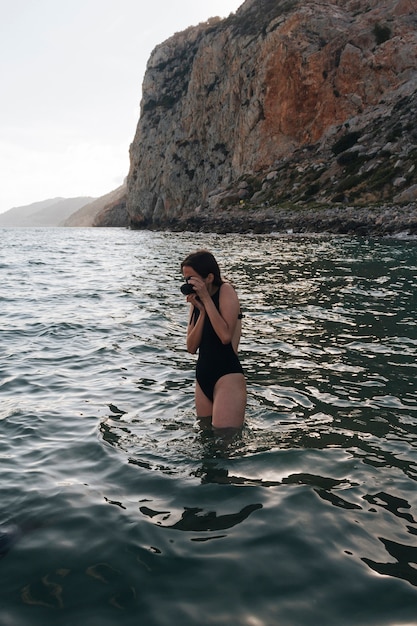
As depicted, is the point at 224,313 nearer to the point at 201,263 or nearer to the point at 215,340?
the point at 215,340

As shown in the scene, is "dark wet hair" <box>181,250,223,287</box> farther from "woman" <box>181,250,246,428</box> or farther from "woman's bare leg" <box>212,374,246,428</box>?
"woman's bare leg" <box>212,374,246,428</box>

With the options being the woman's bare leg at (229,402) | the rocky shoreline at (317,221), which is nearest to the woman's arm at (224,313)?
the woman's bare leg at (229,402)

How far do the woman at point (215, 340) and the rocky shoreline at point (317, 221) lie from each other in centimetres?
2987

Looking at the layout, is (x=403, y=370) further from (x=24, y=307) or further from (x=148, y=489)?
(x=24, y=307)

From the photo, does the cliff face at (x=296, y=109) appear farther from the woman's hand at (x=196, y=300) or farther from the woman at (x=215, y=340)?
the woman's hand at (x=196, y=300)

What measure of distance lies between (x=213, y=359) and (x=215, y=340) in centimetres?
23

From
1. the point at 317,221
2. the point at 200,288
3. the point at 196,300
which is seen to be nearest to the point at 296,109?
the point at 317,221

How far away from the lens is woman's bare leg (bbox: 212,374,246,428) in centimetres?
599

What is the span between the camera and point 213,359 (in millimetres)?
6145

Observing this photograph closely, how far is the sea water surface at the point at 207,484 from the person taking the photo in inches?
129

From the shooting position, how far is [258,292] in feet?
55.6

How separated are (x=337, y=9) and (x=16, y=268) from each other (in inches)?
2591

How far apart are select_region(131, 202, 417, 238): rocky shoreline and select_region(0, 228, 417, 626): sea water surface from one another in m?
25.9

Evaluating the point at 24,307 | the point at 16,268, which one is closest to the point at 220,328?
the point at 24,307
